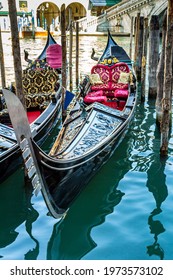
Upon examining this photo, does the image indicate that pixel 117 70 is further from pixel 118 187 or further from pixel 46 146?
pixel 118 187

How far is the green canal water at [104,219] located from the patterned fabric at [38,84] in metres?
1.68

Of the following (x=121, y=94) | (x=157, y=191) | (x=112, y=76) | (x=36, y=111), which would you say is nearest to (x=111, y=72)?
(x=112, y=76)

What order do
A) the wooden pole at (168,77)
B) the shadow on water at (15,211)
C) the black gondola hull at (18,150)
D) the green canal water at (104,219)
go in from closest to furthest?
the green canal water at (104,219) < the shadow on water at (15,211) < the black gondola hull at (18,150) < the wooden pole at (168,77)

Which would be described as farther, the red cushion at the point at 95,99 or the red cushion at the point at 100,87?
the red cushion at the point at 100,87

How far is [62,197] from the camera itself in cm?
298

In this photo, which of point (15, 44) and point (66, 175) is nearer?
point (66, 175)

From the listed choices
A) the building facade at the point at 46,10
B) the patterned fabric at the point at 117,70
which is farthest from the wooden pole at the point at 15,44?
the building facade at the point at 46,10

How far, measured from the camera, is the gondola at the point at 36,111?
12.3 feet

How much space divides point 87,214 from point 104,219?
16 centimetres

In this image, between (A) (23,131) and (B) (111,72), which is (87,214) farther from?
(B) (111,72)

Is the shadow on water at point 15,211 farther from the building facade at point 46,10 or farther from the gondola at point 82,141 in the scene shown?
the building facade at point 46,10

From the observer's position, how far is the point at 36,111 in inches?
218

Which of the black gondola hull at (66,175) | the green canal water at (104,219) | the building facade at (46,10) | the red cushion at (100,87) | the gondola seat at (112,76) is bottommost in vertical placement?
the green canal water at (104,219)
